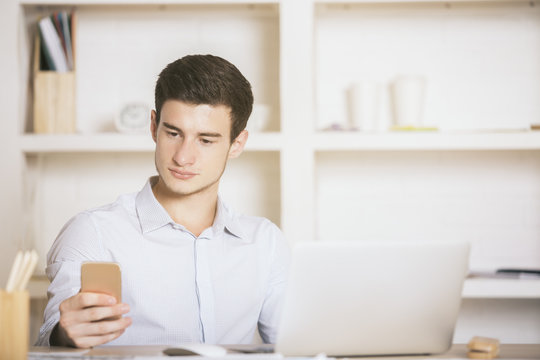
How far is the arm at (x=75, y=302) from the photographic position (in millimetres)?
1156

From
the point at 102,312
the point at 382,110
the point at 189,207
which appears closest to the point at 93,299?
the point at 102,312

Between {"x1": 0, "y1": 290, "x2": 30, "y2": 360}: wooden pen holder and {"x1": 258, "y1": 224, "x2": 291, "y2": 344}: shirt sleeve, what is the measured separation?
3.09 ft

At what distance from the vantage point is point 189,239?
179 cm

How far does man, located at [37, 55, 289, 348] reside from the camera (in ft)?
5.57

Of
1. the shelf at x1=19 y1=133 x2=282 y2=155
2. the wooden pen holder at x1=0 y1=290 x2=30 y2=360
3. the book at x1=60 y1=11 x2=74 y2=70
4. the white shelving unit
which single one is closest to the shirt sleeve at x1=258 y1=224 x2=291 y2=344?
the shelf at x1=19 y1=133 x2=282 y2=155

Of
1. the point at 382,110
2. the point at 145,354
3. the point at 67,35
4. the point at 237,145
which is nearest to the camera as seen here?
the point at 145,354

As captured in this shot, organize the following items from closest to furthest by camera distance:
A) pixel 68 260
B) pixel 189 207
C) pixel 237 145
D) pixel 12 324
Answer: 1. pixel 12 324
2. pixel 68 260
3. pixel 189 207
4. pixel 237 145

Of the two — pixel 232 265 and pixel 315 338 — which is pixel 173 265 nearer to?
pixel 232 265

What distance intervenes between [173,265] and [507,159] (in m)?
1.71

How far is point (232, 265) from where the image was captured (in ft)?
6.06

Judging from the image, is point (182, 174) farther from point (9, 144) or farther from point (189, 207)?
point (9, 144)

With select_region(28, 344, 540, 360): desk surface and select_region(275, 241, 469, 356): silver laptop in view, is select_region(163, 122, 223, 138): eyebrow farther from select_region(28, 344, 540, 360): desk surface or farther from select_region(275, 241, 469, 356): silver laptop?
select_region(275, 241, 469, 356): silver laptop

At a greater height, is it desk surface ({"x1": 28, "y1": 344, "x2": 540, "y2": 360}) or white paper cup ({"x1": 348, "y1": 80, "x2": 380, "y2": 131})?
white paper cup ({"x1": 348, "y1": 80, "x2": 380, "y2": 131})

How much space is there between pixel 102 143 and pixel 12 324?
1.59 meters
